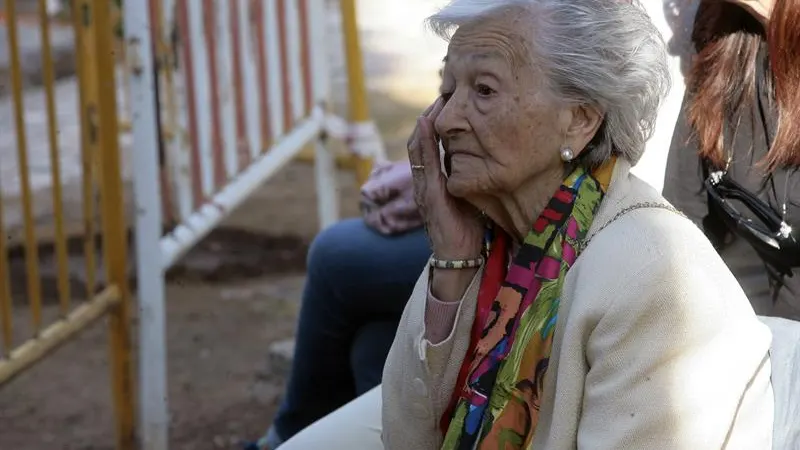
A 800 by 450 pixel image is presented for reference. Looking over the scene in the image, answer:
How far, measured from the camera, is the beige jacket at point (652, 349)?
1.88 metres

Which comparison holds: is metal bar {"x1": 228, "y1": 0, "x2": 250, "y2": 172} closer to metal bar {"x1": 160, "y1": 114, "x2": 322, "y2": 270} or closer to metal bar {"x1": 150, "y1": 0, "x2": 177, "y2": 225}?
metal bar {"x1": 160, "y1": 114, "x2": 322, "y2": 270}

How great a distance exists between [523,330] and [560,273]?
12 cm

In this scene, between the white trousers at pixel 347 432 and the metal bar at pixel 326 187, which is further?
the metal bar at pixel 326 187

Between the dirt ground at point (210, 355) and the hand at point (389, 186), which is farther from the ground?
the hand at point (389, 186)

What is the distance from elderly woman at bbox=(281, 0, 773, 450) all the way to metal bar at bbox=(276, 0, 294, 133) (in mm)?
2095

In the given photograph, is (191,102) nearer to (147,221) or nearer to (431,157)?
(147,221)

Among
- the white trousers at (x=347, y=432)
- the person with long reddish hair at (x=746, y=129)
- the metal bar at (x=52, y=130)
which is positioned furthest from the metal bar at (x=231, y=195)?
the person with long reddish hair at (x=746, y=129)

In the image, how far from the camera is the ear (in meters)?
2.08

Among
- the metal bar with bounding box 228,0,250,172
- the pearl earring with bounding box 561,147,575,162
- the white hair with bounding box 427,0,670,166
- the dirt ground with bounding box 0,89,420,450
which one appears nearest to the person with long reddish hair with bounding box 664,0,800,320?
the white hair with bounding box 427,0,670,166

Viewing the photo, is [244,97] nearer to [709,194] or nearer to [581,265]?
[709,194]

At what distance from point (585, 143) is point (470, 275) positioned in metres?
0.32

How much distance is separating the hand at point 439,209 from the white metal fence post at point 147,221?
134 cm

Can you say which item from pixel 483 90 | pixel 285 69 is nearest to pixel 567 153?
pixel 483 90

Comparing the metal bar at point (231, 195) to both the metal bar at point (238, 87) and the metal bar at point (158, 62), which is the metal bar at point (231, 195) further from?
the metal bar at point (158, 62)
